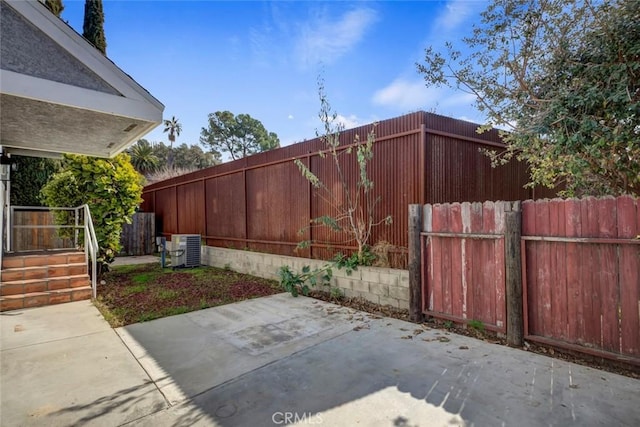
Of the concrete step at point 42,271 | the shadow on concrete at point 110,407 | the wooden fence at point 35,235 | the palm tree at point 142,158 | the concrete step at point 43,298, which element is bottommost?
the shadow on concrete at point 110,407

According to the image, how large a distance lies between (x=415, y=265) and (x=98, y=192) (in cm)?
675

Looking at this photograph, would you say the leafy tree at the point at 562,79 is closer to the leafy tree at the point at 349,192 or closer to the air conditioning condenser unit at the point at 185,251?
the leafy tree at the point at 349,192

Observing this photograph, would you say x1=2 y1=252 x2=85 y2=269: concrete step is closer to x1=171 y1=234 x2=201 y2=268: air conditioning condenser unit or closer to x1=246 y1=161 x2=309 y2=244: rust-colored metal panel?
x1=171 y1=234 x2=201 y2=268: air conditioning condenser unit

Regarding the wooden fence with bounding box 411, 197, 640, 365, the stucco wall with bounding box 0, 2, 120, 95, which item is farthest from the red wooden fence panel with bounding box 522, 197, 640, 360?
the stucco wall with bounding box 0, 2, 120, 95

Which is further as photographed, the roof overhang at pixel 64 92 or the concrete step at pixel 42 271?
the concrete step at pixel 42 271

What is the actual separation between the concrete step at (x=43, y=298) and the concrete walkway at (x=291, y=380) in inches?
44.6

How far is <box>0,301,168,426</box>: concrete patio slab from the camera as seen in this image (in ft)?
7.47

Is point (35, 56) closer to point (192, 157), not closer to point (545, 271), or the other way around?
point (545, 271)

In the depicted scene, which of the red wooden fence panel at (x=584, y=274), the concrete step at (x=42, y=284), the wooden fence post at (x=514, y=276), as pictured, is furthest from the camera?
the concrete step at (x=42, y=284)

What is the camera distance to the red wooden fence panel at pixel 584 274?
2787 mm

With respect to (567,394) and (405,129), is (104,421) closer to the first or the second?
(567,394)

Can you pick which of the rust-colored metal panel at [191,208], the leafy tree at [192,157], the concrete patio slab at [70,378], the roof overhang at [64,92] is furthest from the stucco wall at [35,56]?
the leafy tree at [192,157]

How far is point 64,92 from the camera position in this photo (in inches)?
122

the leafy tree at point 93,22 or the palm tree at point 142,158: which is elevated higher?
the leafy tree at point 93,22
